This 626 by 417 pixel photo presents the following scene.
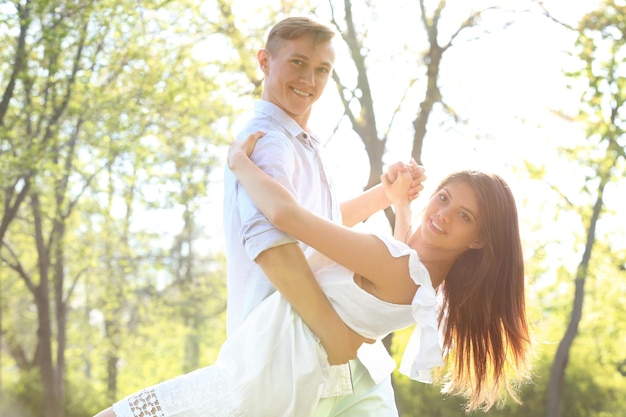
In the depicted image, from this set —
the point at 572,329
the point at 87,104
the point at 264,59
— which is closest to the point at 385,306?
the point at 264,59

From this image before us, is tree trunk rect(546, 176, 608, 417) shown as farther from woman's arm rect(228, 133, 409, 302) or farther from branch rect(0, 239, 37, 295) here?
branch rect(0, 239, 37, 295)

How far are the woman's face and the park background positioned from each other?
8.15 ft

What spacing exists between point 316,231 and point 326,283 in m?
0.17

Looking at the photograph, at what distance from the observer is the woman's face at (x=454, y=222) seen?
2674 mm

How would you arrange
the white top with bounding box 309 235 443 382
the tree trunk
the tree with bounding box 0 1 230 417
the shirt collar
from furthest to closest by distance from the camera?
1. the tree with bounding box 0 1 230 417
2. the tree trunk
3. the shirt collar
4. the white top with bounding box 309 235 443 382

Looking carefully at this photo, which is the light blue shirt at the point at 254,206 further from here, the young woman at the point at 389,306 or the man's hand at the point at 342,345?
the man's hand at the point at 342,345

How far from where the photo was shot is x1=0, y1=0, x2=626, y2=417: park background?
8.05 meters

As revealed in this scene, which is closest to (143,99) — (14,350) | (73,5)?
(73,5)

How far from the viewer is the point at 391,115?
7.94 m

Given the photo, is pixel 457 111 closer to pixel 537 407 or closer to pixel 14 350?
pixel 537 407

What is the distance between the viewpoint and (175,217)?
17000 millimetres

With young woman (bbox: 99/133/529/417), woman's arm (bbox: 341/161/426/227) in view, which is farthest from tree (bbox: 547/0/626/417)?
young woman (bbox: 99/133/529/417)

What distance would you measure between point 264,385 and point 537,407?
8.14m

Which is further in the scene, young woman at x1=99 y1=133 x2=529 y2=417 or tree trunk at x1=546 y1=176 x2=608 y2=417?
tree trunk at x1=546 y1=176 x2=608 y2=417
